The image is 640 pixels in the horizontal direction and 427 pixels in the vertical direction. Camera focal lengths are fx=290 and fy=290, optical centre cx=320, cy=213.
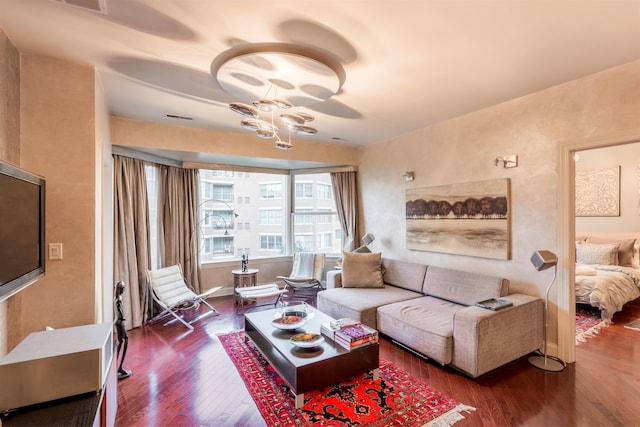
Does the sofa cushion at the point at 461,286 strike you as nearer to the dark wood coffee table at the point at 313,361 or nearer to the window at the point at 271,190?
the dark wood coffee table at the point at 313,361

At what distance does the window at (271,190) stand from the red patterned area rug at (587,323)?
4.78 metres

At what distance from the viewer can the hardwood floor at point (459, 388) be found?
6.68 feet

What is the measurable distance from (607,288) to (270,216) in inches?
204

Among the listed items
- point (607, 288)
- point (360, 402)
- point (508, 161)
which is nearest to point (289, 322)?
point (360, 402)

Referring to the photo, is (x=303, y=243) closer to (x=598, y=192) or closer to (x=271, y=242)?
(x=271, y=242)

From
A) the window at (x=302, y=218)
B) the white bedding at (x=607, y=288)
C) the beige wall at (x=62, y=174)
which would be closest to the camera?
the beige wall at (x=62, y=174)

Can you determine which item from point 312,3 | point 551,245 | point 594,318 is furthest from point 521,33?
point 594,318

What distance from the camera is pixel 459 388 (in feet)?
7.80

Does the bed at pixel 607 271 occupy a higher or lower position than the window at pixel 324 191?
lower

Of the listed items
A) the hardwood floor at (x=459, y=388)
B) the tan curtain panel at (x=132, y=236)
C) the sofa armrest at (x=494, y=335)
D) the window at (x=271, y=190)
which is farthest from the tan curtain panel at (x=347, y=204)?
the tan curtain panel at (x=132, y=236)

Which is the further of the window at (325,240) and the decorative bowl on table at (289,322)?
the window at (325,240)

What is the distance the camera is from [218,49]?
6.80 feet

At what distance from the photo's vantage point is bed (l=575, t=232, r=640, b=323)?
3.82m

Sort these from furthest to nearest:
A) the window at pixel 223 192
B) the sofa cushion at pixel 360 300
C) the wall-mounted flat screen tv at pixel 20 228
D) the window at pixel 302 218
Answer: the window at pixel 302 218 < the window at pixel 223 192 < the sofa cushion at pixel 360 300 < the wall-mounted flat screen tv at pixel 20 228
